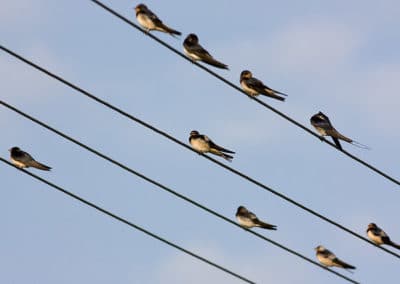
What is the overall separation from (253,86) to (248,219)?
7.55 feet

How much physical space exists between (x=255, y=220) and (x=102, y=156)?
27.1 ft

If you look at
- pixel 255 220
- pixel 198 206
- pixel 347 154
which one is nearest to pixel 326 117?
pixel 255 220

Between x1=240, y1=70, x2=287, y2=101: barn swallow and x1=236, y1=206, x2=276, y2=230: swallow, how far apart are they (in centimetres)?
189

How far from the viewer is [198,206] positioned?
49.0 ft

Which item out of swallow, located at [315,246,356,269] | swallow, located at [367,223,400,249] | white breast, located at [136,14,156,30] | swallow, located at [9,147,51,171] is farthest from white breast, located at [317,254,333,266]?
white breast, located at [136,14,156,30]

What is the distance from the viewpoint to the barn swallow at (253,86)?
20781 mm

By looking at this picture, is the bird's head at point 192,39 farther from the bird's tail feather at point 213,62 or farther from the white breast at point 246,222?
the white breast at point 246,222

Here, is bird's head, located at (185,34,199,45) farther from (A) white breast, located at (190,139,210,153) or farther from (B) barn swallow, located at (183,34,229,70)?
(A) white breast, located at (190,139,210,153)

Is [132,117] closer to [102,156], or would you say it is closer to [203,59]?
[102,156]

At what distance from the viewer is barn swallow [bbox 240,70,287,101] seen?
2078 cm

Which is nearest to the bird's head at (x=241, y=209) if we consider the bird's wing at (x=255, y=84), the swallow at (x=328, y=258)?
the swallow at (x=328, y=258)

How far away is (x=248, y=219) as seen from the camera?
22.7 metres

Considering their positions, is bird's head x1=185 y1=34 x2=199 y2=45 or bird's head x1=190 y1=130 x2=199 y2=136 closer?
bird's head x1=185 y1=34 x2=199 y2=45

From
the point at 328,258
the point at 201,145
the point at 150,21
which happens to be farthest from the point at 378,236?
the point at 150,21
